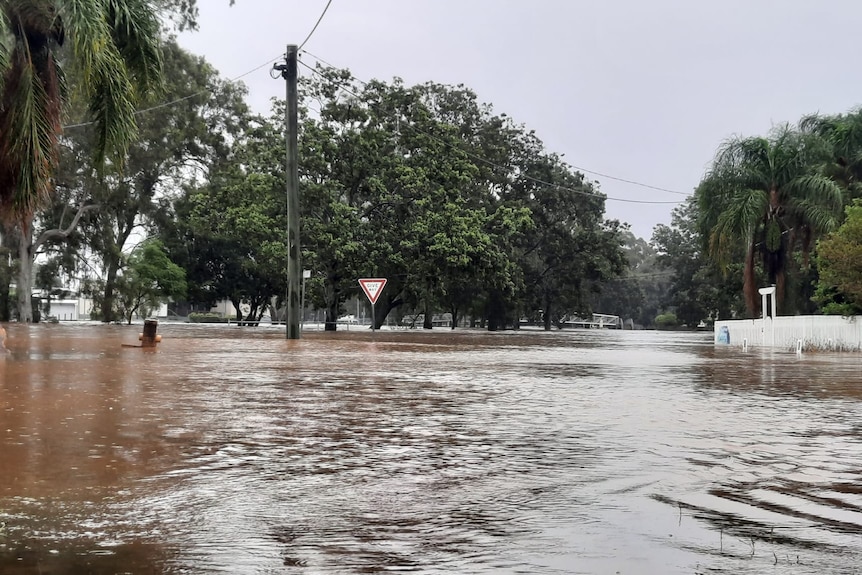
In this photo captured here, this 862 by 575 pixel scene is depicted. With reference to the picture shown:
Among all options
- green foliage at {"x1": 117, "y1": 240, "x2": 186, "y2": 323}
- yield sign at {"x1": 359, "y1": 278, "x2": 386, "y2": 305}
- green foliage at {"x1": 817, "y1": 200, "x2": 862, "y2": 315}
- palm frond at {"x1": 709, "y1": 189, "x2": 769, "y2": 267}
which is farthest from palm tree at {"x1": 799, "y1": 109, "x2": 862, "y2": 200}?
green foliage at {"x1": 117, "y1": 240, "x2": 186, "y2": 323}

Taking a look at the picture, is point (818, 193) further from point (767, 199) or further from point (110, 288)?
point (110, 288)

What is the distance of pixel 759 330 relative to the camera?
109ft

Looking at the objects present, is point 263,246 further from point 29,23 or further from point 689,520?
point 689,520

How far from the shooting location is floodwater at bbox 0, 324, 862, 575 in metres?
4.10

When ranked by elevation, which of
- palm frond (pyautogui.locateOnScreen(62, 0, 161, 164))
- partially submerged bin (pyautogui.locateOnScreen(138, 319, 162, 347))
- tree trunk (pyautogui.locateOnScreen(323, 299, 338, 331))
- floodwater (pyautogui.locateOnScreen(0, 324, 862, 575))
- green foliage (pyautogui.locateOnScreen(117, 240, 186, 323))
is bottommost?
floodwater (pyautogui.locateOnScreen(0, 324, 862, 575))

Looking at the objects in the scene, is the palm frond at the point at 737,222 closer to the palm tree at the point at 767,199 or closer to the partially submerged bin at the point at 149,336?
the palm tree at the point at 767,199

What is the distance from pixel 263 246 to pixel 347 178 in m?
5.76

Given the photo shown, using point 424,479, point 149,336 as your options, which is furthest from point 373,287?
point 424,479

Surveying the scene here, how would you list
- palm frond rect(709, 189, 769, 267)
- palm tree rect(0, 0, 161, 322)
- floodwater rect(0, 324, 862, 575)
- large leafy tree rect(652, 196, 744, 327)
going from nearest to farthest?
floodwater rect(0, 324, 862, 575), palm tree rect(0, 0, 161, 322), palm frond rect(709, 189, 769, 267), large leafy tree rect(652, 196, 744, 327)

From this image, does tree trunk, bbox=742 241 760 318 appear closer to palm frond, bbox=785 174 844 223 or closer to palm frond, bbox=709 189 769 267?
palm frond, bbox=709 189 769 267

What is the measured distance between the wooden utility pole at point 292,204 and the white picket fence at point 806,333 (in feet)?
47.4

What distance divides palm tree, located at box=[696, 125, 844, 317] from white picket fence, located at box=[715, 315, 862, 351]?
144 inches

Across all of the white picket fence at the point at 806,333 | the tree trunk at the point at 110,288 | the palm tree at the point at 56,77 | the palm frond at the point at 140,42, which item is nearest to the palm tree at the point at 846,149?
the white picket fence at the point at 806,333

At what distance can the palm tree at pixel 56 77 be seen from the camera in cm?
1747
